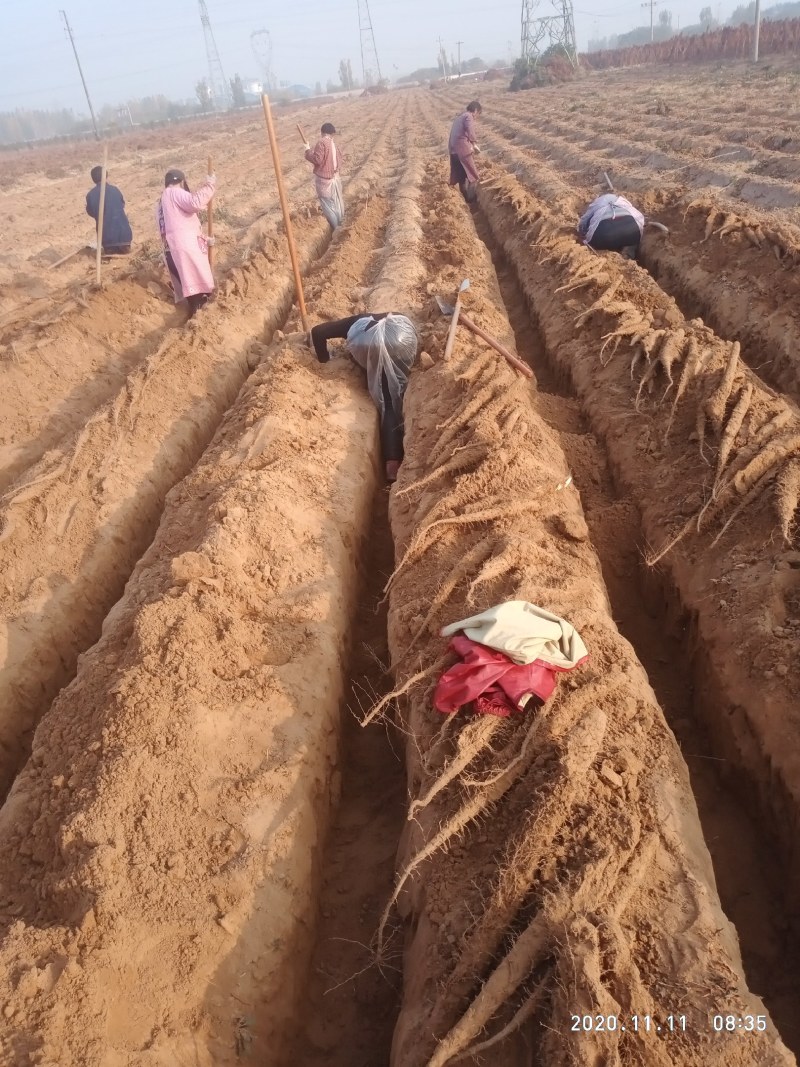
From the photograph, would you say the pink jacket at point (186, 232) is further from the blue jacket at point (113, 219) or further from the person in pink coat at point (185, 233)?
the blue jacket at point (113, 219)

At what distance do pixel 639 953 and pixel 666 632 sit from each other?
7.69 ft

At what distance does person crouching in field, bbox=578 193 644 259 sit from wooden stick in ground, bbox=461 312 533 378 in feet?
11.3

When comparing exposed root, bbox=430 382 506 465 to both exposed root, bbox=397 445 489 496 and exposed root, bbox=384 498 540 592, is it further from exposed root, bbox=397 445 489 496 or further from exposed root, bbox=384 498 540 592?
exposed root, bbox=384 498 540 592

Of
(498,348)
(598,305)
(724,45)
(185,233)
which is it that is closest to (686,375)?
(498,348)

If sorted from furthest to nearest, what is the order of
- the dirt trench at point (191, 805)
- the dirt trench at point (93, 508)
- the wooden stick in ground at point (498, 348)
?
the wooden stick in ground at point (498, 348)
the dirt trench at point (93, 508)
the dirt trench at point (191, 805)

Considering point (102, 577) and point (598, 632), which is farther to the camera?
point (102, 577)

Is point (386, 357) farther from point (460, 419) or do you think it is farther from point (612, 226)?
point (612, 226)

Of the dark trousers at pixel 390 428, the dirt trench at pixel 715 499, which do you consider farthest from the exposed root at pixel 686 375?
the dark trousers at pixel 390 428

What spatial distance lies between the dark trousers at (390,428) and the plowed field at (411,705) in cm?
14

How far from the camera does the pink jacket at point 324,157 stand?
36.0 ft

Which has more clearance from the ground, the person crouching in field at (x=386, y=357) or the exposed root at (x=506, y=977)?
the person crouching in field at (x=386, y=357)

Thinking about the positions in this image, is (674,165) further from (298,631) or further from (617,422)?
(298,631)

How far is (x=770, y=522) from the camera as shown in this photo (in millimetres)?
3922

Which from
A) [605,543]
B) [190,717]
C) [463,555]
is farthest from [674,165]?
[190,717]
